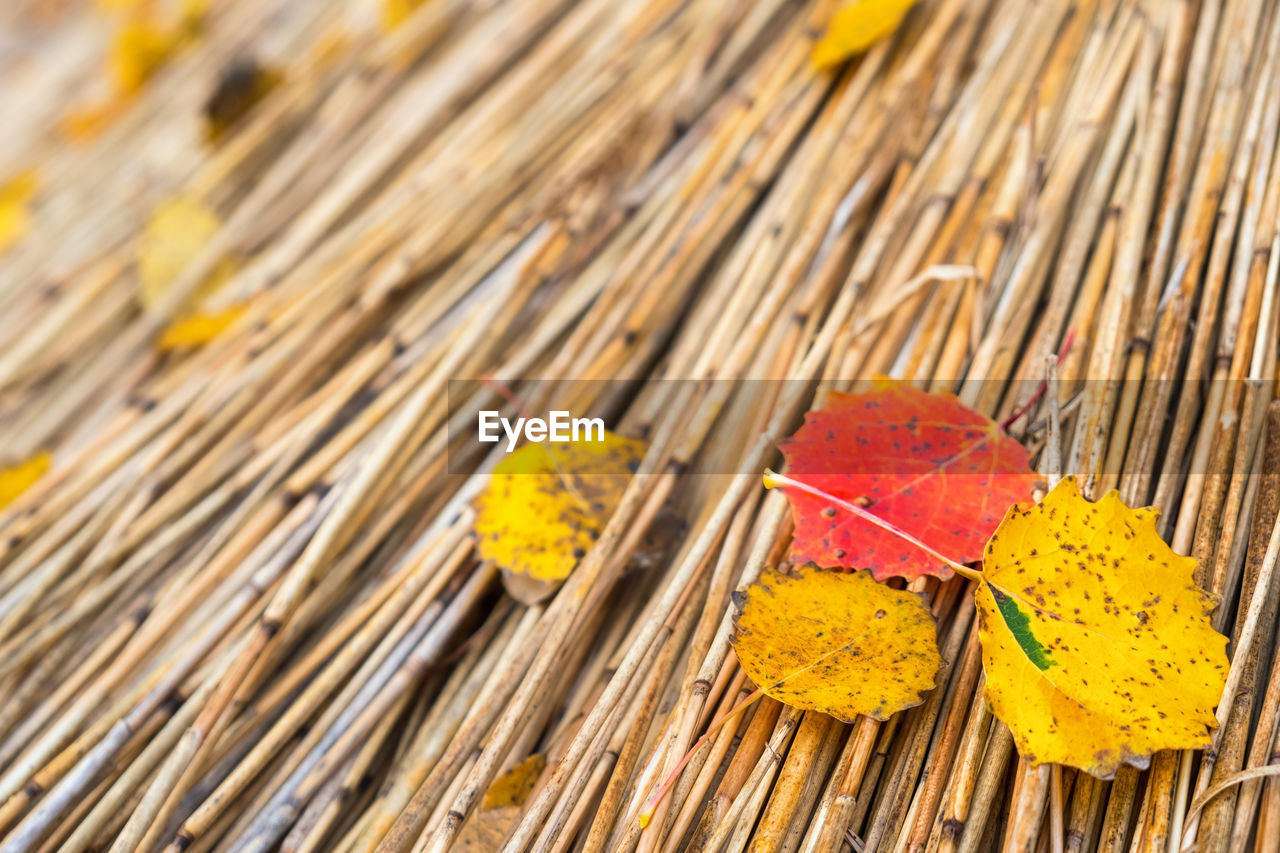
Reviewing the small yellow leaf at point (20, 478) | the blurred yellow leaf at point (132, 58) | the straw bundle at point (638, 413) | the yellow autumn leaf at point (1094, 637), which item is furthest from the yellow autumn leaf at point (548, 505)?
the blurred yellow leaf at point (132, 58)

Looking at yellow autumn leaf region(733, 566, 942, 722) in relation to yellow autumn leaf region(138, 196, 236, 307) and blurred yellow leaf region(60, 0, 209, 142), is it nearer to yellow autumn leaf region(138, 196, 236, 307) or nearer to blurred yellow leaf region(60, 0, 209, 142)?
yellow autumn leaf region(138, 196, 236, 307)

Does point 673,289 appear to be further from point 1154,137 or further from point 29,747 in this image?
point 29,747

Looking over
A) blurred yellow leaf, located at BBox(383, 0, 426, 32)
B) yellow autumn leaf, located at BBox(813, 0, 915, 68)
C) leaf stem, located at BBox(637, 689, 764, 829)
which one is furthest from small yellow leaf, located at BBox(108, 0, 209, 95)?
leaf stem, located at BBox(637, 689, 764, 829)

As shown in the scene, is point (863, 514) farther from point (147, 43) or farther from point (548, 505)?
point (147, 43)

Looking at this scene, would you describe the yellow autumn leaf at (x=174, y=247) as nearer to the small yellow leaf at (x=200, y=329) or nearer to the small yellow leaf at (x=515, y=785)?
the small yellow leaf at (x=200, y=329)

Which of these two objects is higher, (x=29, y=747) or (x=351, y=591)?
(x=29, y=747)

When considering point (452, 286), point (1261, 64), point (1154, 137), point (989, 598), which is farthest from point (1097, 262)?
point (452, 286)

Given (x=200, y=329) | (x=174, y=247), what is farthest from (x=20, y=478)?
(x=174, y=247)

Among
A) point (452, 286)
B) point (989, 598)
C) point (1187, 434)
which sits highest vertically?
point (452, 286)
